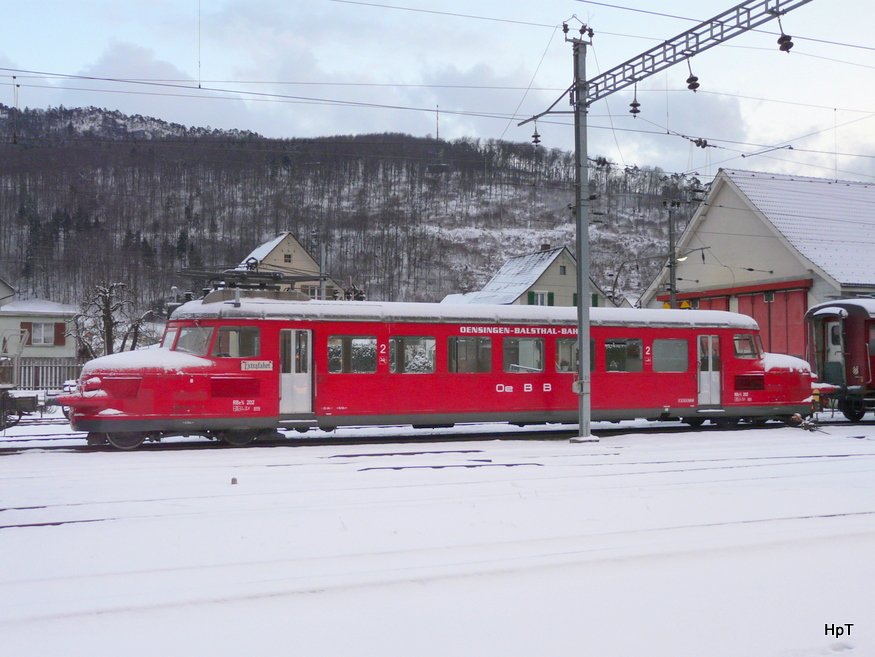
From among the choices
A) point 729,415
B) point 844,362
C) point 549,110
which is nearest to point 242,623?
point 549,110

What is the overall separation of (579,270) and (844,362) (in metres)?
10.1

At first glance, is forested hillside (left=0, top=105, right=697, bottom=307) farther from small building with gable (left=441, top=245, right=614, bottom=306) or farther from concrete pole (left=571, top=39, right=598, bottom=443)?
concrete pole (left=571, top=39, right=598, bottom=443)

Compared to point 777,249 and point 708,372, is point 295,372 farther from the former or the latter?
point 777,249

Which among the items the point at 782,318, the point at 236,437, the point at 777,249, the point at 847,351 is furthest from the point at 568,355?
the point at 777,249

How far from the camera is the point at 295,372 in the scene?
16.4 meters

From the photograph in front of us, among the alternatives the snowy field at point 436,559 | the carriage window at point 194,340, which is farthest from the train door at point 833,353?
the carriage window at point 194,340

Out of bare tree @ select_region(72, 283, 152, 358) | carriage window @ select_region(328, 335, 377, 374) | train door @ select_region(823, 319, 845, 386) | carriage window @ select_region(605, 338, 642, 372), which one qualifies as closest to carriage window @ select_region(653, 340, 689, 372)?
carriage window @ select_region(605, 338, 642, 372)

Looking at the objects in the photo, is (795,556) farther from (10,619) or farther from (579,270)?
(579,270)

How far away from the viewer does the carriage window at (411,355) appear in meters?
17.2

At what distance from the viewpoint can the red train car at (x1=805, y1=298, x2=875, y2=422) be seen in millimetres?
22469

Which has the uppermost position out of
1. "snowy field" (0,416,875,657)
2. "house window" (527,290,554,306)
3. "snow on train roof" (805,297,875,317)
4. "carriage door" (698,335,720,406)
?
"house window" (527,290,554,306)

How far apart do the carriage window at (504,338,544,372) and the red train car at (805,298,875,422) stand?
29.3 ft

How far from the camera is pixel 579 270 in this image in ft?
58.4

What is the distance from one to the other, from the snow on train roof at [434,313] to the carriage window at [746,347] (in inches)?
11.7
